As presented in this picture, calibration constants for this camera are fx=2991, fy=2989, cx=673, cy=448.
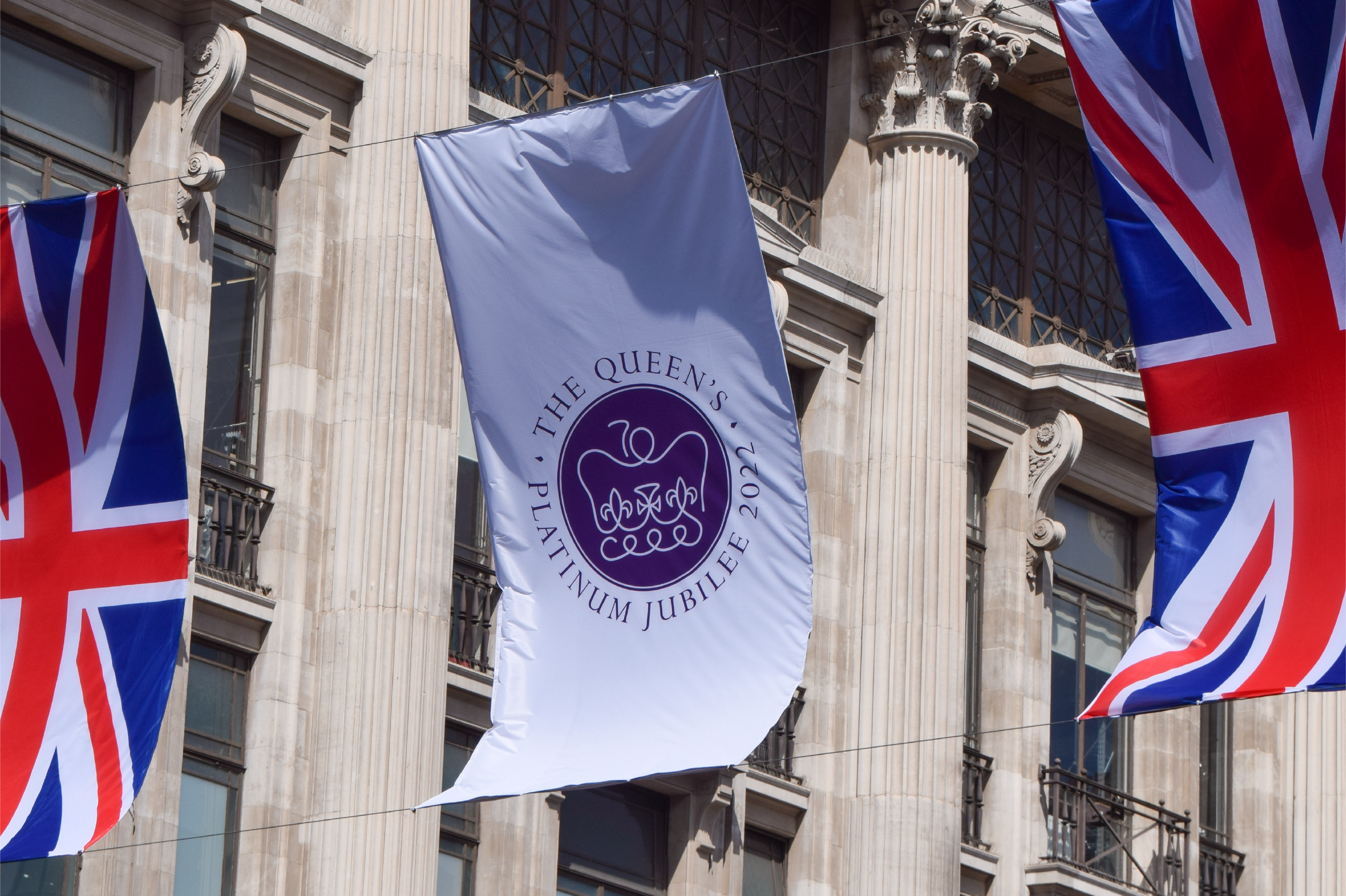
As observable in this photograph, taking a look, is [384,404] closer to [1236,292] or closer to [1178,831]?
[1236,292]

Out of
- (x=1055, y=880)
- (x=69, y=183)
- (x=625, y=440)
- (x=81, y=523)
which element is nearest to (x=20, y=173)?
(x=69, y=183)

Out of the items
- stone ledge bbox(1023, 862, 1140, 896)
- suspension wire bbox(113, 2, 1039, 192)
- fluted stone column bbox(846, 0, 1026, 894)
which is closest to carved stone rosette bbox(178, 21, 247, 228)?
suspension wire bbox(113, 2, 1039, 192)

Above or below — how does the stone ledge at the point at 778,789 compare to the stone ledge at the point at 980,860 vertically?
above

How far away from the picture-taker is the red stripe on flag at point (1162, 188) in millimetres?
16750

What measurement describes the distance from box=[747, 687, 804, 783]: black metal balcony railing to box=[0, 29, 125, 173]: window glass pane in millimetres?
8506

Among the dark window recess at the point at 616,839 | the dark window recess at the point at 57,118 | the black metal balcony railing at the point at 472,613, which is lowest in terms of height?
the dark window recess at the point at 616,839

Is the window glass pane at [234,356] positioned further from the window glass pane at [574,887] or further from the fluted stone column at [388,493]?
the window glass pane at [574,887]

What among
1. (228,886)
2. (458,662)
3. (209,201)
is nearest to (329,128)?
(209,201)

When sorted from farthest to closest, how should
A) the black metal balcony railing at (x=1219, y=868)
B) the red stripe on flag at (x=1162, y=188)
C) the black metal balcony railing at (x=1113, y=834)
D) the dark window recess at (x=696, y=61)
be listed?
1. the black metal balcony railing at (x=1219, y=868)
2. the black metal balcony railing at (x=1113, y=834)
3. the dark window recess at (x=696, y=61)
4. the red stripe on flag at (x=1162, y=188)

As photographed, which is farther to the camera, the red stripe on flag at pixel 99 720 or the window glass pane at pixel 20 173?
the window glass pane at pixel 20 173

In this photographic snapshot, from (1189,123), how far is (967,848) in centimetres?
1390

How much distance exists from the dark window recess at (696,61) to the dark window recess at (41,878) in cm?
824

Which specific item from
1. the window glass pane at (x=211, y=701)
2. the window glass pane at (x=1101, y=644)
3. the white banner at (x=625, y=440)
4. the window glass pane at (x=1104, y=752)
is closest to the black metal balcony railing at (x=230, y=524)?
the window glass pane at (x=211, y=701)

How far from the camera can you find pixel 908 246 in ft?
96.4
